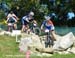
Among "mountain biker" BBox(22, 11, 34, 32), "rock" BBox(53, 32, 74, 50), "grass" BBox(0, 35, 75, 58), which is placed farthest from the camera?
"mountain biker" BBox(22, 11, 34, 32)

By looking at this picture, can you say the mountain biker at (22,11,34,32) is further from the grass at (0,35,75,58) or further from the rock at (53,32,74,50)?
the rock at (53,32,74,50)

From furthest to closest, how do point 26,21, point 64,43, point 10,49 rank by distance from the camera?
1. point 26,21
2. point 64,43
3. point 10,49

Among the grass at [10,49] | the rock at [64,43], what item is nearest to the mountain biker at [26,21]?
the grass at [10,49]

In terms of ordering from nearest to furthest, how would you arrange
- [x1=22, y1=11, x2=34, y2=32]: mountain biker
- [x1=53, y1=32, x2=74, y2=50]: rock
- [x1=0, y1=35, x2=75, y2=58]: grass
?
[x1=0, y1=35, x2=75, y2=58]: grass
[x1=53, y1=32, x2=74, y2=50]: rock
[x1=22, y1=11, x2=34, y2=32]: mountain biker

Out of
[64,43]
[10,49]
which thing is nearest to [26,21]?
[64,43]

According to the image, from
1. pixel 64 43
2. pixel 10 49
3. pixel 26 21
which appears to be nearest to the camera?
pixel 10 49

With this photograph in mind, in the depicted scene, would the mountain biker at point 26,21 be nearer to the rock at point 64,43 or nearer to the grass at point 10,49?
the grass at point 10,49

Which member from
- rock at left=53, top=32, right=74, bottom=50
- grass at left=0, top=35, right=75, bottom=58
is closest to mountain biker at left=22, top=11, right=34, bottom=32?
grass at left=0, top=35, right=75, bottom=58

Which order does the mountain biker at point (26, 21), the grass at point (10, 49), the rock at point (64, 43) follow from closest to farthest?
the grass at point (10, 49)
the rock at point (64, 43)
the mountain biker at point (26, 21)

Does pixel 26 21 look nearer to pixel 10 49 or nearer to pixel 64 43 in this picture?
pixel 64 43

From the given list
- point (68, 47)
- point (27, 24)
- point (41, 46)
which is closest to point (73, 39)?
point (68, 47)

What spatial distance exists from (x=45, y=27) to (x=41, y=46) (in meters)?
2.13

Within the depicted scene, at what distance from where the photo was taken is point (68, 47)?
20.0 meters

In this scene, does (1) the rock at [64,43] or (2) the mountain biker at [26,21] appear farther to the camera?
(2) the mountain biker at [26,21]
